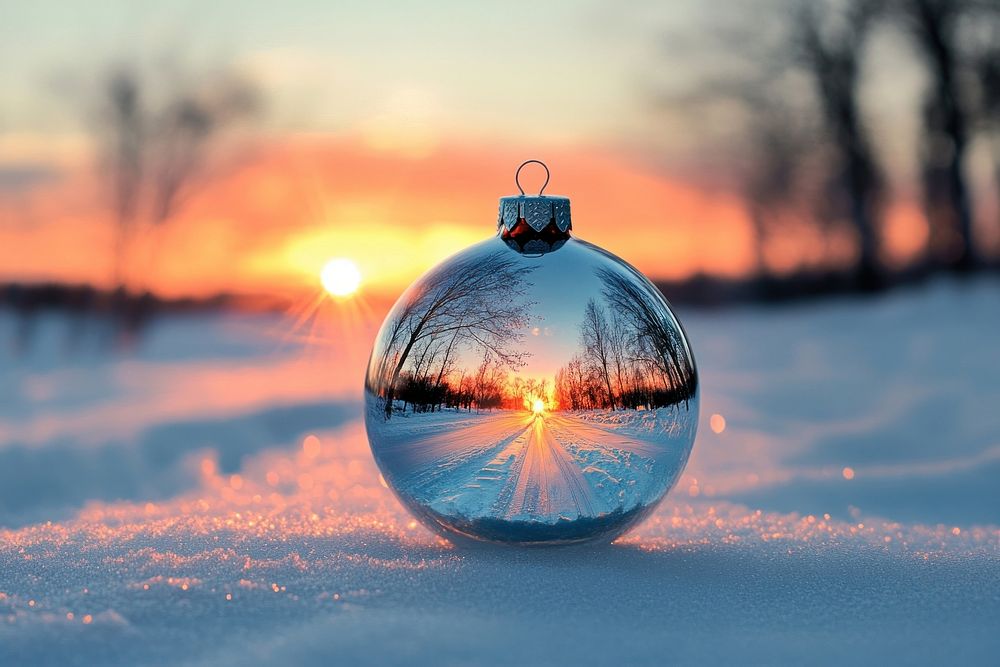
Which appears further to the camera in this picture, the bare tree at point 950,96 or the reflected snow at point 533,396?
the bare tree at point 950,96

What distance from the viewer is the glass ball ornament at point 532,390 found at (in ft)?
9.48

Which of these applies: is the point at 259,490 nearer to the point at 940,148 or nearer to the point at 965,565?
the point at 965,565

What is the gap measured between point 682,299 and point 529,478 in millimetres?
16096

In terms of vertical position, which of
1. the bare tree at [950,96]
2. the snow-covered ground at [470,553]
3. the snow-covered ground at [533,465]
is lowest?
the snow-covered ground at [470,553]

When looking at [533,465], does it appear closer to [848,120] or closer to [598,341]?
[598,341]

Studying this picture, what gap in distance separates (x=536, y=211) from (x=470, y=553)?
1.20 m

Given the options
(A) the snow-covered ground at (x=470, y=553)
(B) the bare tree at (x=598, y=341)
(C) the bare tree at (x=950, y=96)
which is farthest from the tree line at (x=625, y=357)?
(C) the bare tree at (x=950, y=96)

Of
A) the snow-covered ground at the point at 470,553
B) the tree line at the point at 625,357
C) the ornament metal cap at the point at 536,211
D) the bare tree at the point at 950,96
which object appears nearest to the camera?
the snow-covered ground at the point at 470,553

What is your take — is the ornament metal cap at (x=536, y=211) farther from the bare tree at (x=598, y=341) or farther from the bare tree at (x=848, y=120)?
the bare tree at (x=848, y=120)

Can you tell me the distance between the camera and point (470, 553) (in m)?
3.31

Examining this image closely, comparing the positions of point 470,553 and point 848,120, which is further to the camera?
point 848,120

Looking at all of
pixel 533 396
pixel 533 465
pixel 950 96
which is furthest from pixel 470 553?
pixel 950 96

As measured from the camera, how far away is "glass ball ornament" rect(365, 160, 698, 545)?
2.89 metres

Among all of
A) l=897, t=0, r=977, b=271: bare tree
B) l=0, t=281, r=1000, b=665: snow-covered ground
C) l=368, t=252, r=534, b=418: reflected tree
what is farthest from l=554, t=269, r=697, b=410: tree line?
l=897, t=0, r=977, b=271: bare tree
